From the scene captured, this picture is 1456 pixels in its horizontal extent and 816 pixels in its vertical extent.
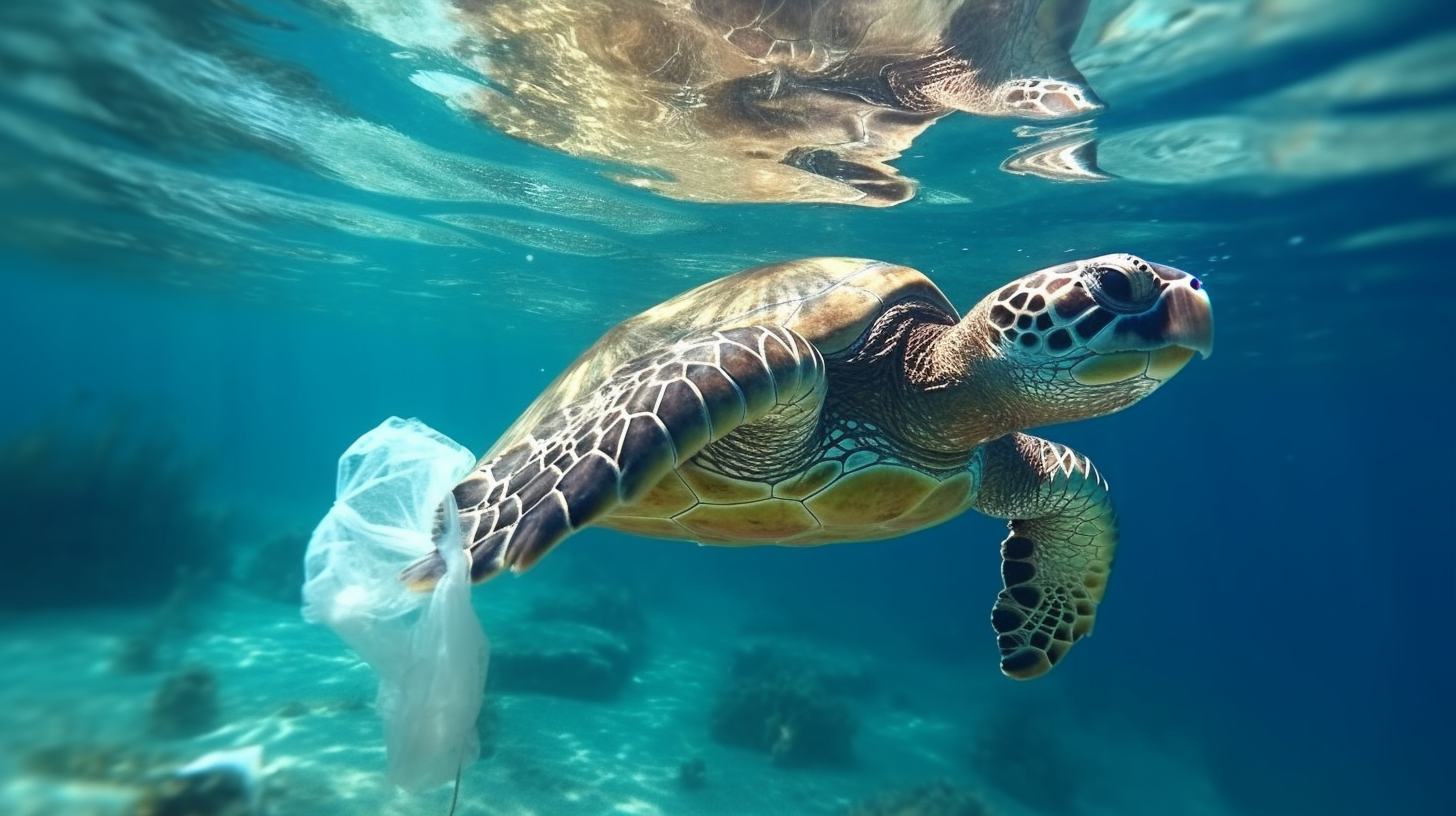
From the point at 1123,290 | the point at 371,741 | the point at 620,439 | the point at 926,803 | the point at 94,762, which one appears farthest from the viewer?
the point at 926,803

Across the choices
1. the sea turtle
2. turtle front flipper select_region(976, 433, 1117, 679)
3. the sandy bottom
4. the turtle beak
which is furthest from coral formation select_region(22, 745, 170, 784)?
the turtle beak

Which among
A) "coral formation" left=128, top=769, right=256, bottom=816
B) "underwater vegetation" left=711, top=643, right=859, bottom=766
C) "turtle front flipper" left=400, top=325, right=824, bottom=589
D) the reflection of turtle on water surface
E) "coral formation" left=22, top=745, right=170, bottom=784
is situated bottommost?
"underwater vegetation" left=711, top=643, right=859, bottom=766

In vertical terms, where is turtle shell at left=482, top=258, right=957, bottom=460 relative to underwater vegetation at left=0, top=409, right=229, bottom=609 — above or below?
above

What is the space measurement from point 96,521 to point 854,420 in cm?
1724

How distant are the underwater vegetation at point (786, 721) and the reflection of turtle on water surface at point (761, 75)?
349 inches

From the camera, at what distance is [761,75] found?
26.1 ft

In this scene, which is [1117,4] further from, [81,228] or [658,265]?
[81,228]

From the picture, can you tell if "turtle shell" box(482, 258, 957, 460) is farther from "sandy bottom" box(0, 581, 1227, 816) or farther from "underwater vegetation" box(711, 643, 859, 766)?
"underwater vegetation" box(711, 643, 859, 766)

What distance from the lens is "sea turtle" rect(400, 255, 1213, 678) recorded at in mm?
2746

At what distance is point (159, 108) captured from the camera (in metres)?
10.3

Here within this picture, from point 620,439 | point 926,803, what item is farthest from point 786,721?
point 620,439

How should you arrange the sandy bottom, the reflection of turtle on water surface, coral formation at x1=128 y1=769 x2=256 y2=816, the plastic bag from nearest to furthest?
the plastic bag, coral formation at x1=128 y1=769 x2=256 y2=816, the reflection of turtle on water surface, the sandy bottom

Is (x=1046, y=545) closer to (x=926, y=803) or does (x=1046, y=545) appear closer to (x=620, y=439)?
(x=620, y=439)

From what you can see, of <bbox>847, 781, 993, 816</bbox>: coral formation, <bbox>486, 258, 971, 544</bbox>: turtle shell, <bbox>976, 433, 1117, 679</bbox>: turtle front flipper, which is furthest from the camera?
<bbox>847, 781, 993, 816</bbox>: coral formation
